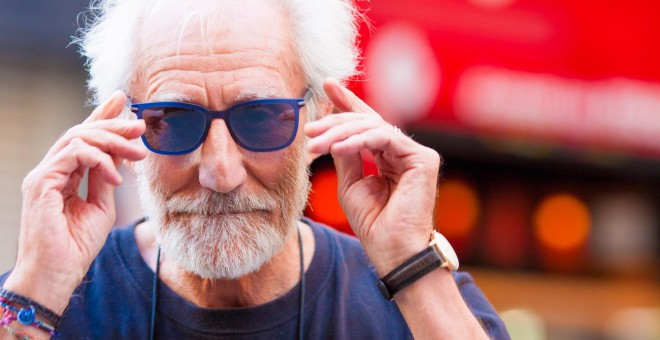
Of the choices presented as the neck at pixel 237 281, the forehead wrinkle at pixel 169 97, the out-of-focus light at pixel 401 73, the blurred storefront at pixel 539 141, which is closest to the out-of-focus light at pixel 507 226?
the blurred storefront at pixel 539 141

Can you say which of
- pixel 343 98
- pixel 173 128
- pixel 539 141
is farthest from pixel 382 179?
pixel 539 141

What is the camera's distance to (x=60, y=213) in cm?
205

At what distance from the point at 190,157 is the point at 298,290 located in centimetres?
54

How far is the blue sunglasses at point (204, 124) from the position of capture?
2.17 meters

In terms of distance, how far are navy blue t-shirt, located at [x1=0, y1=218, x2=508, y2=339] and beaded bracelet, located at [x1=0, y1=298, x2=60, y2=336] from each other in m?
0.31

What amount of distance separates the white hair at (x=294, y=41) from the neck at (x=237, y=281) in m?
0.47

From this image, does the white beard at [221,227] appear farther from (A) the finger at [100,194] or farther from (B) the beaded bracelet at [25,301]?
(B) the beaded bracelet at [25,301]

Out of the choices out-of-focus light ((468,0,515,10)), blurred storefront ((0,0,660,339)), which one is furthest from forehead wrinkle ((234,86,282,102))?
out-of-focus light ((468,0,515,10))

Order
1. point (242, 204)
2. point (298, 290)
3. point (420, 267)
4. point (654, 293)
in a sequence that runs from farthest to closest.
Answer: point (654, 293), point (298, 290), point (242, 204), point (420, 267)

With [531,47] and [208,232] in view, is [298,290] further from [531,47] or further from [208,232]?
[531,47]

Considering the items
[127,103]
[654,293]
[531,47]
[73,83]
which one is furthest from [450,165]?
[127,103]

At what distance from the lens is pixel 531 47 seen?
6.21m

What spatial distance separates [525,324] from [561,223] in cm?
102

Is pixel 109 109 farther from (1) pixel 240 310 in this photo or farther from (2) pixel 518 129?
(2) pixel 518 129
